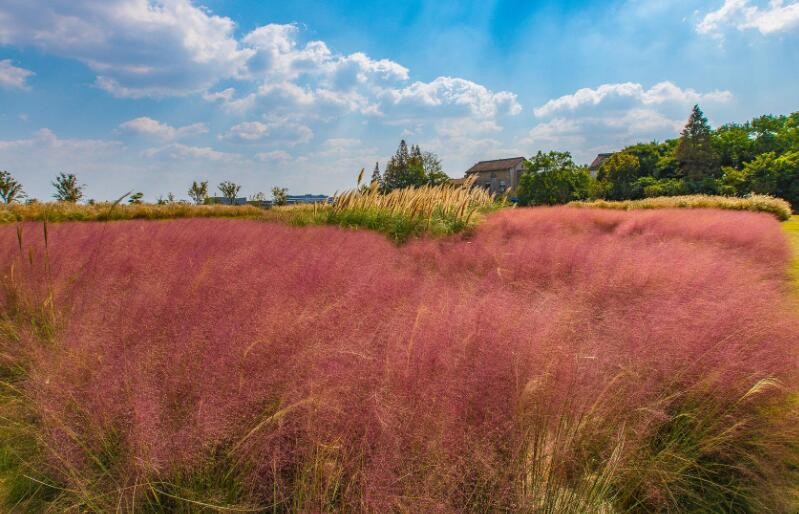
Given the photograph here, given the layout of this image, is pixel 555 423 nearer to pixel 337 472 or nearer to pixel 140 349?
pixel 337 472

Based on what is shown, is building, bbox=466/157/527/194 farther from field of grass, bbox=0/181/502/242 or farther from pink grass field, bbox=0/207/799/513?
pink grass field, bbox=0/207/799/513

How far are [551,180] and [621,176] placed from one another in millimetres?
12047

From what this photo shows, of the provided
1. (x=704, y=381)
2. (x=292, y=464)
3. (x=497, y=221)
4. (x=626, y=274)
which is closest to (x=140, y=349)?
(x=292, y=464)

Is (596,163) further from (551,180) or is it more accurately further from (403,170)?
(551,180)

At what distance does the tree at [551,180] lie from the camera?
2897 cm

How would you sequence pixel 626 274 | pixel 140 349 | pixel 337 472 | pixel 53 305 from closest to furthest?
pixel 337 472
pixel 140 349
pixel 53 305
pixel 626 274

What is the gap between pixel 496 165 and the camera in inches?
2422

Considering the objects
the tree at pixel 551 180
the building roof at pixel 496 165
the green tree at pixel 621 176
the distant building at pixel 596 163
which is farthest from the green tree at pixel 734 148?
the distant building at pixel 596 163

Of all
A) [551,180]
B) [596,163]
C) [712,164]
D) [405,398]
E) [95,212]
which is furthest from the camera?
[596,163]

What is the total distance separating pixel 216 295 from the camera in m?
2.40

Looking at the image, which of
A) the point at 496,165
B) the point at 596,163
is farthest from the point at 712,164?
the point at 596,163

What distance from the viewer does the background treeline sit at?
25188 mm

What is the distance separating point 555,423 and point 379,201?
9.06 metres

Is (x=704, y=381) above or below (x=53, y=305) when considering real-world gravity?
below
